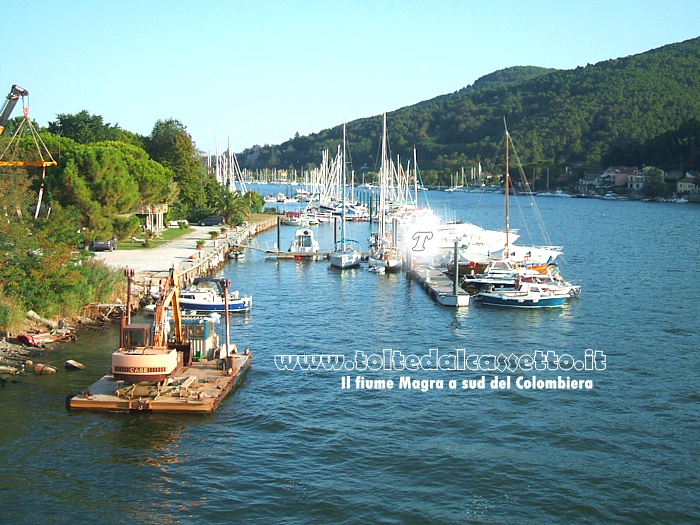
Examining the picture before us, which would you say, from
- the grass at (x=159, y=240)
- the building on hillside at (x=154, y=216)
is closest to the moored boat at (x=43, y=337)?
the grass at (x=159, y=240)

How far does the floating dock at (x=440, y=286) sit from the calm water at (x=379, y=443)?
5.44m

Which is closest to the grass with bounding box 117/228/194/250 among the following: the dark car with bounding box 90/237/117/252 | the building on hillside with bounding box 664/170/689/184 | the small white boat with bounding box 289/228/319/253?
the dark car with bounding box 90/237/117/252

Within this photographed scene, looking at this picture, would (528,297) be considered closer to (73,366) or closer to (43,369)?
(73,366)

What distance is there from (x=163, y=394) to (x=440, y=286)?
1043 inches

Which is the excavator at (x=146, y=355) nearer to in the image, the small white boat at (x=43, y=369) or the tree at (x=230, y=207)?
the small white boat at (x=43, y=369)

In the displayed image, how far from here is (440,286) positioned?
49.0 m

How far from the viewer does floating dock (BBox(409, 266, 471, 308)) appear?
44.3 m

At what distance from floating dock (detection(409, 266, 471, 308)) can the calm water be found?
17.8ft

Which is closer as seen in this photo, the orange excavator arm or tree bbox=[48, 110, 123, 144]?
the orange excavator arm

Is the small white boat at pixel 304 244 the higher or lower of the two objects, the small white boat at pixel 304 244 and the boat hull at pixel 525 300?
the higher

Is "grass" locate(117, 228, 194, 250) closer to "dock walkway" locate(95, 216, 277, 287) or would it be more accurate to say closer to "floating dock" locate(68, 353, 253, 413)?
"dock walkway" locate(95, 216, 277, 287)

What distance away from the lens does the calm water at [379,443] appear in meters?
19.4

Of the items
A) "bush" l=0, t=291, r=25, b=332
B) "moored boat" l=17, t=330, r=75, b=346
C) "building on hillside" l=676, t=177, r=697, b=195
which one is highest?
"building on hillside" l=676, t=177, r=697, b=195

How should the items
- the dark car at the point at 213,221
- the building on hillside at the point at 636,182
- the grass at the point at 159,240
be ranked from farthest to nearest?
1. the building on hillside at the point at 636,182
2. the dark car at the point at 213,221
3. the grass at the point at 159,240
